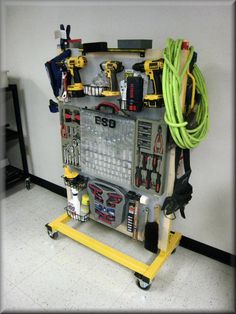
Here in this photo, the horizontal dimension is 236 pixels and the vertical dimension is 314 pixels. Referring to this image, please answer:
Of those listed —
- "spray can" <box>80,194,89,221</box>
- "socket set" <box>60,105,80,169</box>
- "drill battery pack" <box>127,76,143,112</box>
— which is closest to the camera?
"drill battery pack" <box>127,76,143,112</box>

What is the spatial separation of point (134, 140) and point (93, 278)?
945 mm

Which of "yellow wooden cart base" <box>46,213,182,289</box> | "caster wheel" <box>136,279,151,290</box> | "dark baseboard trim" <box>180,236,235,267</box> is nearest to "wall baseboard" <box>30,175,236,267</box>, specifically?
"dark baseboard trim" <box>180,236,235,267</box>

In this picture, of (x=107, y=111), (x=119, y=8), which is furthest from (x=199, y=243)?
(x=119, y=8)

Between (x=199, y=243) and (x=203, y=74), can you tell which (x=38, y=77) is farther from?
(x=199, y=243)

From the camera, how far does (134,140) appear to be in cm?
143

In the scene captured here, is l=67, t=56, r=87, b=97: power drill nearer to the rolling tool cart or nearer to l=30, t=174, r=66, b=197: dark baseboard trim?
the rolling tool cart

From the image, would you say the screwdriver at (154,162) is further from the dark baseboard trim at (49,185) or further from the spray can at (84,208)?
the dark baseboard trim at (49,185)

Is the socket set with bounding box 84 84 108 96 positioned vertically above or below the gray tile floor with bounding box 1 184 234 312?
above

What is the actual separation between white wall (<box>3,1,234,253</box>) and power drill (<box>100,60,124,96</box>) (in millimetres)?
364

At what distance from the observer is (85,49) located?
1.45 metres

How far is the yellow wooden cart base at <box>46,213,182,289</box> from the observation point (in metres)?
1.52

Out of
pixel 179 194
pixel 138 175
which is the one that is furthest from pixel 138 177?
pixel 179 194

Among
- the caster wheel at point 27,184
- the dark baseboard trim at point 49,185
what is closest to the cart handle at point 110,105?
the dark baseboard trim at point 49,185

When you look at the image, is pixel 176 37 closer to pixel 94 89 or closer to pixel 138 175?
pixel 94 89
